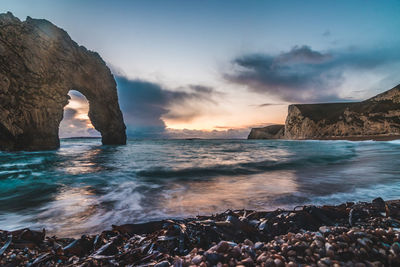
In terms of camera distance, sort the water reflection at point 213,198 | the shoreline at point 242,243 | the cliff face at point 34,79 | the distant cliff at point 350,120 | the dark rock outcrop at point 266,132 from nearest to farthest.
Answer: the shoreline at point 242,243 → the water reflection at point 213,198 → the cliff face at point 34,79 → the distant cliff at point 350,120 → the dark rock outcrop at point 266,132

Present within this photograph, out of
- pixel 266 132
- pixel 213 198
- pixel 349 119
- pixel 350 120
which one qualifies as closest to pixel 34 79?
pixel 213 198

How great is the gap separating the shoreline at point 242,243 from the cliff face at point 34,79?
17.2 metres

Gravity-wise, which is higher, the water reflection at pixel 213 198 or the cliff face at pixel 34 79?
the cliff face at pixel 34 79

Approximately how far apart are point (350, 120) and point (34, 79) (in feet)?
238

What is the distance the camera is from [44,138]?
16.5 metres

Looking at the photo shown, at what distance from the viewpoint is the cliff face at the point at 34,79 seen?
44.7 ft

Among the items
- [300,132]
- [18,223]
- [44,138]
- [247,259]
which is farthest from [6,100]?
[300,132]

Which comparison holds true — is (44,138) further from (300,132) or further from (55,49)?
(300,132)

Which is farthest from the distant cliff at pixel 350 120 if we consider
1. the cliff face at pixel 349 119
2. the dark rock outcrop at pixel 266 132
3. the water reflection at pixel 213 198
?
the water reflection at pixel 213 198

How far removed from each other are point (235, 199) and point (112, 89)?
3149cm

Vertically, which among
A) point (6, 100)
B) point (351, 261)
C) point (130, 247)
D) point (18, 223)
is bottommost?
point (18, 223)

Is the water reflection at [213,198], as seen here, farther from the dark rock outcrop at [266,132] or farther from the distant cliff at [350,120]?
the dark rock outcrop at [266,132]

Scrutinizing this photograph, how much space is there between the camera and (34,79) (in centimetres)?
1554

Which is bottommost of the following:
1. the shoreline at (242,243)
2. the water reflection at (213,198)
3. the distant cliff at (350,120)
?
the water reflection at (213,198)
